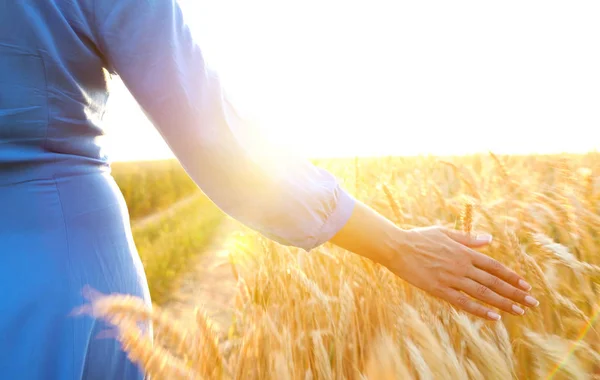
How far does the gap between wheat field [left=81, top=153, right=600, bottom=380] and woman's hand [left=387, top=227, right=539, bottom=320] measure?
0.05m

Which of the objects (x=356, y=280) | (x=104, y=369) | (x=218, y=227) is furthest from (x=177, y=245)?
(x=104, y=369)

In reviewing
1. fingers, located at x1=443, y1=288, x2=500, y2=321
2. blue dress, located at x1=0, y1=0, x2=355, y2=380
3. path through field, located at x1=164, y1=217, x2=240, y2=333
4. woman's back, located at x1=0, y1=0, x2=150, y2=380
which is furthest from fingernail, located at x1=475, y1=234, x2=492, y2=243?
path through field, located at x1=164, y1=217, x2=240, y2=333

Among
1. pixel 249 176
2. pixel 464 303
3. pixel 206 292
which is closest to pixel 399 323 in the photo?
pixel 464 303

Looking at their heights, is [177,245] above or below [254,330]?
below

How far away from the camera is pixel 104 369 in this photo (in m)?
0.78

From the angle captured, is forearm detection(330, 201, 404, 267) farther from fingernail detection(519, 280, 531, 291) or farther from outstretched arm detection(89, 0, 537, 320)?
fingernail detection(519, 280, 531, 291)

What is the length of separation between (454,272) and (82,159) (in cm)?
66

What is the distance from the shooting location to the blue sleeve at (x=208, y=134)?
27.3 inches

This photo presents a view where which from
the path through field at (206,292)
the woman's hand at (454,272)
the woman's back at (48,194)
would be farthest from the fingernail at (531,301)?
the path through field at (206,292)

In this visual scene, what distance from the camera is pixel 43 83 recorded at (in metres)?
0.69

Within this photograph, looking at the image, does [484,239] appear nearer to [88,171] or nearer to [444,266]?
[444,266]

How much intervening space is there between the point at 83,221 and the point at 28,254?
0.09 m

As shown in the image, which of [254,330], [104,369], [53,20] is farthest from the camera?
[254,330]

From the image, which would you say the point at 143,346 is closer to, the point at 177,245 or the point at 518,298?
the point at 518,298
